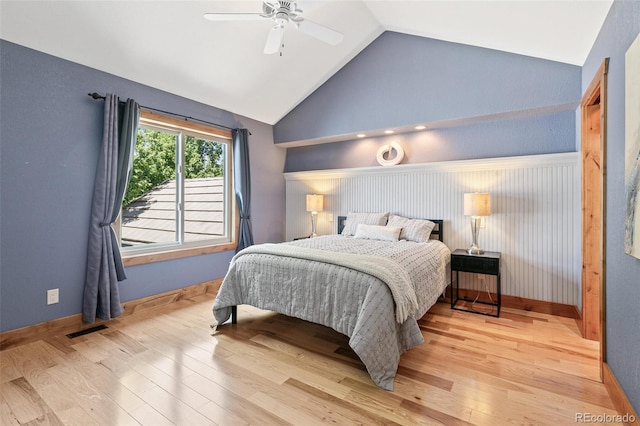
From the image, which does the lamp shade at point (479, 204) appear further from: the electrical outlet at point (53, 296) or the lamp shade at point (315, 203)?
the electrical outlet at point (53, 296)

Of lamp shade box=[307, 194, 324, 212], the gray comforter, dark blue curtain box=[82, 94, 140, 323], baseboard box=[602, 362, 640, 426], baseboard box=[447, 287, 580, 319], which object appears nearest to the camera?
baseboard box=[602, 362, 640, 426]

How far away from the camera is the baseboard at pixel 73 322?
2.49m

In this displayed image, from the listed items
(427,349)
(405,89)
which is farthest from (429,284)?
(405,89)

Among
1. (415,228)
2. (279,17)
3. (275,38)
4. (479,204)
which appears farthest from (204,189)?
(479,204)

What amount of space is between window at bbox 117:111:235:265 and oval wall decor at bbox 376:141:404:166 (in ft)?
7.02

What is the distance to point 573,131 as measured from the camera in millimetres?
3162

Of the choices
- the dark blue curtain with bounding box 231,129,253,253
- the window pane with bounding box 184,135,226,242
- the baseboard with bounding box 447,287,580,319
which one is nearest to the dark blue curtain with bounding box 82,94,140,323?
the window pane with bounding box 184,135,226,242

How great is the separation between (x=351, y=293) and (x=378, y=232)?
164 centimetres

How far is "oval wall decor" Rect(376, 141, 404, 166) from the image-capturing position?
409 centimetres

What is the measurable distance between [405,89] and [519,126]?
1.35 metres

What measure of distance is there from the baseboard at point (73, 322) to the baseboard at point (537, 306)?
3462mm

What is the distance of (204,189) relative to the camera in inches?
165

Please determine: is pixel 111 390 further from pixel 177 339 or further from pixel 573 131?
pixel 573 131

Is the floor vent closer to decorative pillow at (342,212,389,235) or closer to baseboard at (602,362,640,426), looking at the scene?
decorative pillow at (342,212,389,235)
